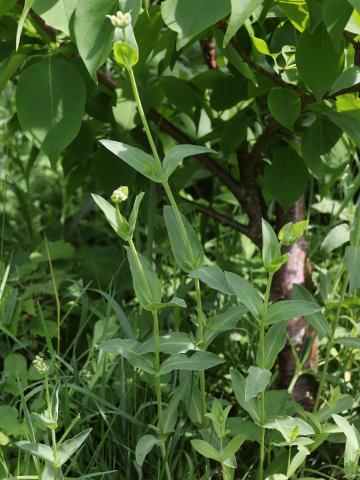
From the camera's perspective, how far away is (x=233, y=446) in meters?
1.11

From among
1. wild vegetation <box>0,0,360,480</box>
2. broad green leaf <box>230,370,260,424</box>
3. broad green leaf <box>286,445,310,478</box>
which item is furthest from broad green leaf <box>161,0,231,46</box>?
broad green leaf <box>286,445,310,478</box>

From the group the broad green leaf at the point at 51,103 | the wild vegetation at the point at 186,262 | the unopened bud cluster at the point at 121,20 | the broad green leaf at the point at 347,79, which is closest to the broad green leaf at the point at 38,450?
the wild vegetation at the point at 186,262

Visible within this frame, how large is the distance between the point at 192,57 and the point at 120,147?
139 cm

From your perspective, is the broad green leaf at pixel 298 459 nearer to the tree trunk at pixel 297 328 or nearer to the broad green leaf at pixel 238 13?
the tree trunk at pixel 297 328

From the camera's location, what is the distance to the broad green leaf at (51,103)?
1241mm

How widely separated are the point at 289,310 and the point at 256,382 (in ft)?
0.36

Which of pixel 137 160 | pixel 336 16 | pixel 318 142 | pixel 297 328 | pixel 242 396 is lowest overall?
pixel 297 328

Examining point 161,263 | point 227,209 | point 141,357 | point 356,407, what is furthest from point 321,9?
point 227,209

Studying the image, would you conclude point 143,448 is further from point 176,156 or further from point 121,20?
point 121,20

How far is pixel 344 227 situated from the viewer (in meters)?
1.55

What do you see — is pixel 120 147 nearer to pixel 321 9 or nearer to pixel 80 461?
pixel 321 9

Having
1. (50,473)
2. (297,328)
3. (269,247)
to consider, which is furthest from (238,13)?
(297,328)

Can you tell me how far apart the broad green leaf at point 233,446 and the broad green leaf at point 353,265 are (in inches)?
10.5

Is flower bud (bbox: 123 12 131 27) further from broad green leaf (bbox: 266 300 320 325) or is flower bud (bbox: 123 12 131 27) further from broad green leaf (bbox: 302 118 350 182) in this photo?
broad green leaf (bbox: 302 118 350 182)
